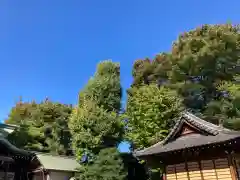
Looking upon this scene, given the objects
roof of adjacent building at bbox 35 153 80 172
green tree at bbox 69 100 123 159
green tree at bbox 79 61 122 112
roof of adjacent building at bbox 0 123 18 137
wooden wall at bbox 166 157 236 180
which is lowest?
wooden wall at bbox 166 157 236 180

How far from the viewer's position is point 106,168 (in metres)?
23.8

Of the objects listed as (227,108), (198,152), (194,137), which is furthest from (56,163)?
(227,108)

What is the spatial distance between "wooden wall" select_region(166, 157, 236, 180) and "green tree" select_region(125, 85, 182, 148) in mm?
8208

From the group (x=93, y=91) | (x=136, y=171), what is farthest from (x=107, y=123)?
(x=136, y=171)

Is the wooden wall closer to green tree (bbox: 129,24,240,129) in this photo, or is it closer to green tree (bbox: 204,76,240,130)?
green tree (bbox: 204,76,240,130)

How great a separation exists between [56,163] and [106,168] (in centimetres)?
683

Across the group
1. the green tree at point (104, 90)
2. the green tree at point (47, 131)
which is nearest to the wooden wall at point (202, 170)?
the green tree at point (104, 90)

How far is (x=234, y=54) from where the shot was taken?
3209 cm

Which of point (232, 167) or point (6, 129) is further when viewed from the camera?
point (6, 129)

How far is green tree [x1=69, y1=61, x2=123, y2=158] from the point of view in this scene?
2528 cm

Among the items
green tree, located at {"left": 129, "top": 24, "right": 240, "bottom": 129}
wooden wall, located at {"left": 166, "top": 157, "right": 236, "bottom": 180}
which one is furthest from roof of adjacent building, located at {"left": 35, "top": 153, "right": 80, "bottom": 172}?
green tree, located at {"left": 129, "top": 24, "right": 240, "bottom": 129}

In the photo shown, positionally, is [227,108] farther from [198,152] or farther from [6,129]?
[6,129]

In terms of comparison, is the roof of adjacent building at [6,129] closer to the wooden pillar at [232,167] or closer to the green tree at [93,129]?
the green tree at [93,129]

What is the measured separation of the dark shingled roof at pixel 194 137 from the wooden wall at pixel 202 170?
1321mm
